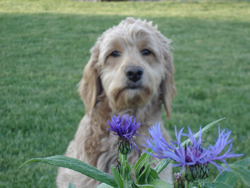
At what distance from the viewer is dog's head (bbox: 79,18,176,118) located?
2.68 m

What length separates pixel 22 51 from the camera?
785 centimetres

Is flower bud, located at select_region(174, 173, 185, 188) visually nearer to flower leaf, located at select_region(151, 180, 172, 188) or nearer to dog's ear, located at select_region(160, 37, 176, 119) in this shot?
flower leaf, located at select_region(151, 180, 172, 188)

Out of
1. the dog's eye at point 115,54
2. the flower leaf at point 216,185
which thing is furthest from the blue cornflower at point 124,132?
the dog's eye at point 115,54

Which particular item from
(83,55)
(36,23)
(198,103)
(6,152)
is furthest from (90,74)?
(36,23)

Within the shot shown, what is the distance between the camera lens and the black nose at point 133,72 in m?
2.61

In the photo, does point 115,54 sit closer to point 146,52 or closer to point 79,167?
point 146,52

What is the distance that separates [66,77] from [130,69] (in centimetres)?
428

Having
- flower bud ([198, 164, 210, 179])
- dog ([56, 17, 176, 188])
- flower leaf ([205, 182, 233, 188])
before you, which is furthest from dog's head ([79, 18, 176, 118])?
flower bud ([198, 164, 210, 179])

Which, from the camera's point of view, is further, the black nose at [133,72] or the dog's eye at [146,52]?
the dog's eye at [146,52]

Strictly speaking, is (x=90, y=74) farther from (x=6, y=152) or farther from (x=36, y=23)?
(x=36, y=23)

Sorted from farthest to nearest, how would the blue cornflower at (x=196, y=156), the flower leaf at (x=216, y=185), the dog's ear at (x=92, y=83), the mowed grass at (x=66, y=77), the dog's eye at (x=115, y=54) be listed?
the mowed grass at (x=66, y=77) < the dog's ear at (x=92, y=83) < the dog's eye at (x=115, y=54) < the flower leaf at (x=216, y=185) < the blue cornflower at (x=196, y=156)

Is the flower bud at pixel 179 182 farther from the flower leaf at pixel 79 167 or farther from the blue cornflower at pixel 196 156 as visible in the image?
the flower leaf at pixel 79 167

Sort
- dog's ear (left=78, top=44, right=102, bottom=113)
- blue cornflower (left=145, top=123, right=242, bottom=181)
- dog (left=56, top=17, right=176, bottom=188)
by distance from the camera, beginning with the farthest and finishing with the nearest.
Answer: dog's ear (left=78, top=44, right=102, bottom=113), dog (left=56, top=17, right=176, bottom=188), blue cornflower (left=145, top=123, right=242, bottom=181)

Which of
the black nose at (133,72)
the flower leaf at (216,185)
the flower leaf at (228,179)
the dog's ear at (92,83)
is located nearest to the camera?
the flower leaf at (216,185)
